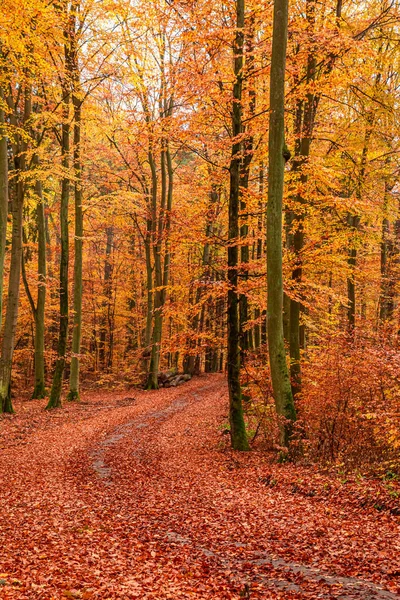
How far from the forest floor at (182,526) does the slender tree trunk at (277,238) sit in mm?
1443

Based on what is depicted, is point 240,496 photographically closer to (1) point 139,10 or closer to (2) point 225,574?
(2) point 225,574

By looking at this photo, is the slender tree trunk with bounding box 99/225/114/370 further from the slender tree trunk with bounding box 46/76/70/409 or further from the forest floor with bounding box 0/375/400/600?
the forest floor with bounding box 0/375/400/600

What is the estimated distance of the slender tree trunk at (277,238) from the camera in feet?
31.0

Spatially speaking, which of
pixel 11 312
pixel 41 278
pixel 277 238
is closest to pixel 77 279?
pixel 41 278

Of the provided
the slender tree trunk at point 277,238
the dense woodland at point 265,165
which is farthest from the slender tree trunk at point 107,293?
the slender tree trunk at point 277,238

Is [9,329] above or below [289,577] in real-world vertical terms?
above

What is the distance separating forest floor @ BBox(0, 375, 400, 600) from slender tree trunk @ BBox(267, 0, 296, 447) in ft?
4.73

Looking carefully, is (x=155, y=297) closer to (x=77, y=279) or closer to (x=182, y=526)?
(x=77, y=279)

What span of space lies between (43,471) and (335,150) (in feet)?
38.7

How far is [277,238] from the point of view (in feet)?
31.4

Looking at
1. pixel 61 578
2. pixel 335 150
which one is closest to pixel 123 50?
pixel 335 150

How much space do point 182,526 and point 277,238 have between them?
5689mm

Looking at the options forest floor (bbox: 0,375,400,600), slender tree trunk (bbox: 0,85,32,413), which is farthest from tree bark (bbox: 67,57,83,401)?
forest floor (bbox: 0,375,400,600)

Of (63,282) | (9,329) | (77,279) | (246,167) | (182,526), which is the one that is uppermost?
(246,167)
